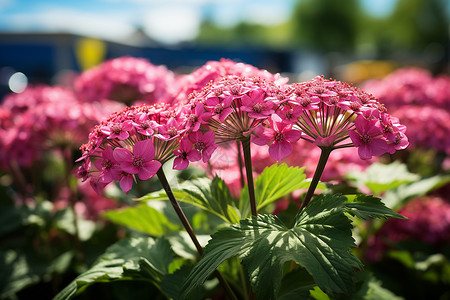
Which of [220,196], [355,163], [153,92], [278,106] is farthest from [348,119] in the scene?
[153,92]

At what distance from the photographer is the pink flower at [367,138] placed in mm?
1306

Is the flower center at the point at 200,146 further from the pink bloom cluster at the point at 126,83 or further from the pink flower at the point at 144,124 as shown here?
the pink bloom cluster at the point at 126,83

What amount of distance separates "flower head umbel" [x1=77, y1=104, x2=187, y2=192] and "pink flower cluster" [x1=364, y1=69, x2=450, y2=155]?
7.83 ft

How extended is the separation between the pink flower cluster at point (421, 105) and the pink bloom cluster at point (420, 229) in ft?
1.59

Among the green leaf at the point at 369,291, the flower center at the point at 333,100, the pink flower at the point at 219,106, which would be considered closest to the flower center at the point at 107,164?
the pink flower at the point at 219,106

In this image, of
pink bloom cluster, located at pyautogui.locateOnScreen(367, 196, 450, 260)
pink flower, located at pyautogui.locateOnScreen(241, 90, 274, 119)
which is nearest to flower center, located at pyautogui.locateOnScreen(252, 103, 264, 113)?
pink flower, located at pyautogui.locateOnScreen(241, 90, 274, 119)

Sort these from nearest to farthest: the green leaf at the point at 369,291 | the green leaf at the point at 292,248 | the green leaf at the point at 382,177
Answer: the green leaf at the point at 292,248 → the green leaf at the point at 369,291 → the green leaf at the point at 382,177

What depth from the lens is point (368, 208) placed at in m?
1.29

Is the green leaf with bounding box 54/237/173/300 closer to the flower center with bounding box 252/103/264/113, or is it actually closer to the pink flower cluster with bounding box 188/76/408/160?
the pink flower cluster with bounding box 188/76/408/160

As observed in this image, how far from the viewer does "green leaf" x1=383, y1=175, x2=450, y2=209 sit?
243cm

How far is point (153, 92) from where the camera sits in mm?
3162

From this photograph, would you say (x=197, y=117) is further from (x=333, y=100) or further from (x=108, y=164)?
(x=333, y=100)

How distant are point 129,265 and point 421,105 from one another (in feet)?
11.4

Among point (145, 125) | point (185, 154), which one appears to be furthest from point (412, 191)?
point (145, 125)
